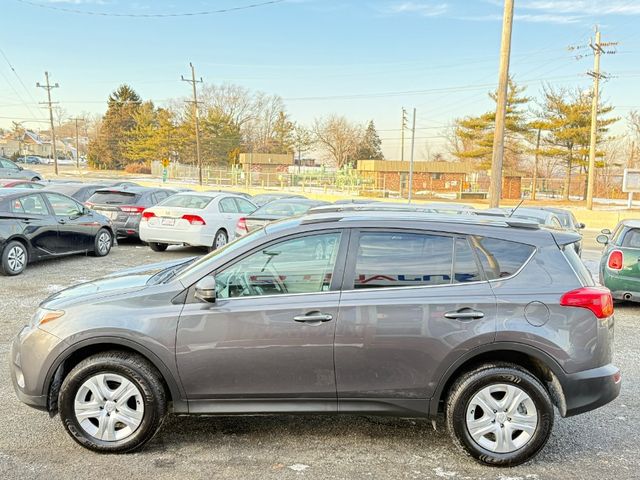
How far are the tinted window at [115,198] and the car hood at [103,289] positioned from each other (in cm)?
1011

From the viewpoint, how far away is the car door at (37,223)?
9.65 metres

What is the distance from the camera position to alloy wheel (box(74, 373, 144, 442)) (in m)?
3.61

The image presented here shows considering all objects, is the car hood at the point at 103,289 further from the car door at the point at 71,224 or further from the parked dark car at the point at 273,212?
the car door at the point at 71,224

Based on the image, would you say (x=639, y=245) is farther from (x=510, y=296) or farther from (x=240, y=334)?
(x=240, y=334)

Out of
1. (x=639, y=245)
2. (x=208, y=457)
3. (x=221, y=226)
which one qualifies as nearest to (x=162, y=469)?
(x=208, y=457)

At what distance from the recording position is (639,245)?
26.2 ft

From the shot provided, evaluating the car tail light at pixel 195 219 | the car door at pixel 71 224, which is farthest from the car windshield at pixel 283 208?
the car door at pixel 71 224

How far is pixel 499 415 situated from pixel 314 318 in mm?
1351

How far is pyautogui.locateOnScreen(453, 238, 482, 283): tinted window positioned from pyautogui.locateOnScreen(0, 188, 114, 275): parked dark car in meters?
8.22

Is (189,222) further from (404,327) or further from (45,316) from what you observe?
(404,327)

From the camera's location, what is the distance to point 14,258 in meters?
9.46

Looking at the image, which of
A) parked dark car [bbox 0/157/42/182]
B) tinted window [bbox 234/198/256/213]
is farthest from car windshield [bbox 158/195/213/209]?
parked dark car [bbox 0/157/42/182]

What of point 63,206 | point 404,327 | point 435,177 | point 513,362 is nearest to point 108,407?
point 404,327

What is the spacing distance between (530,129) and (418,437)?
48.8 m
